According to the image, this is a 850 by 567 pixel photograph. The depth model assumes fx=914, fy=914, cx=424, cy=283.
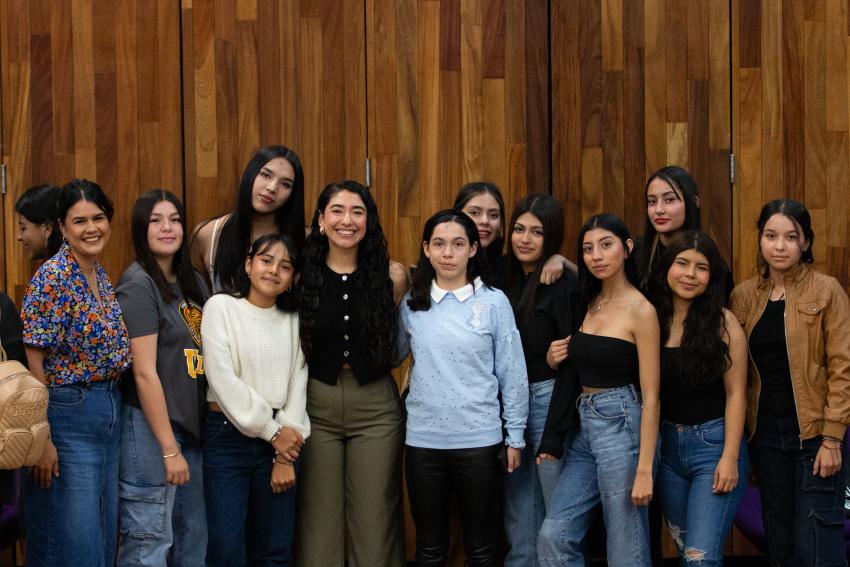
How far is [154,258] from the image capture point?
2979mm

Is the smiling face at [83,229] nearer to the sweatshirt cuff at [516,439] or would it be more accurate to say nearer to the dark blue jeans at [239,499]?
the dark blue jeans at [239,499]

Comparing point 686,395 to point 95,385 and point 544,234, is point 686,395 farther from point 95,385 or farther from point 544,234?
point 95,385

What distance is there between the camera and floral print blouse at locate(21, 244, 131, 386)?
2.62 m

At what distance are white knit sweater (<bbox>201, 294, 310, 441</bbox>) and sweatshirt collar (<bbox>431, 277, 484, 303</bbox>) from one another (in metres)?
0.48

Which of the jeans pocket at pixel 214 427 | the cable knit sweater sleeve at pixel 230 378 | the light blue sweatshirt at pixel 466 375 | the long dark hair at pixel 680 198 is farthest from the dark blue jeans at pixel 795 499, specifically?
the jeans pocket at pixel 214 427

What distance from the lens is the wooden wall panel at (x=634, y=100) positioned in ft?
13.1

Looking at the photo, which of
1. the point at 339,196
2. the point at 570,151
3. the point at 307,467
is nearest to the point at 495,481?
the point at 307,467

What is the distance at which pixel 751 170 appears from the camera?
4.00 metres

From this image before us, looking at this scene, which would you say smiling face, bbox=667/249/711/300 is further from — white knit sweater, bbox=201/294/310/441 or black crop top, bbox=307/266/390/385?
white knit sweater, bbox=201/294/310/441

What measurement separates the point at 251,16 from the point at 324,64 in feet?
1.21

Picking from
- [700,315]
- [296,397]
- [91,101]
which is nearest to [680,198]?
[700,315]

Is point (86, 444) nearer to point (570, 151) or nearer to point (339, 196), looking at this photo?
point (339, 196)

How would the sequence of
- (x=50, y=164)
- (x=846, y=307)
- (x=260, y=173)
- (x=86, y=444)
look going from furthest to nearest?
1. (x=50, y=164)
2. (x=260, y=173)
3. (x=846, y=307)
4. (x=86, y=444)

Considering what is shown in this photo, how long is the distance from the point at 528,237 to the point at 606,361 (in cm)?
55
